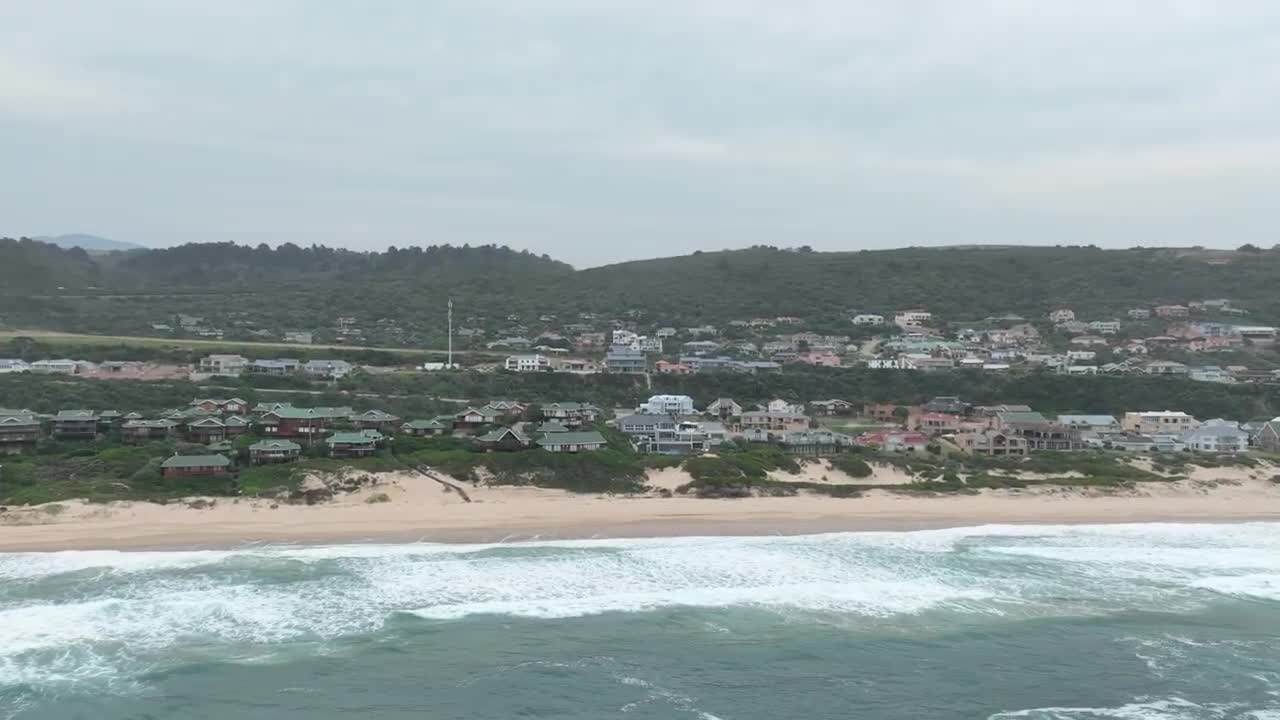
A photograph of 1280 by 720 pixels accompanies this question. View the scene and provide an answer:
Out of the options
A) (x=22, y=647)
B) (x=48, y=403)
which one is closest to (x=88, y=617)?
(x=22, y=647)

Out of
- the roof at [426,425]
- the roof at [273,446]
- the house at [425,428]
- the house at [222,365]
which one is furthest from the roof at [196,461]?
the house at [222,365]

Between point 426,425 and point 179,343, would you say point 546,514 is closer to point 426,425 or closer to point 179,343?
point 426,425

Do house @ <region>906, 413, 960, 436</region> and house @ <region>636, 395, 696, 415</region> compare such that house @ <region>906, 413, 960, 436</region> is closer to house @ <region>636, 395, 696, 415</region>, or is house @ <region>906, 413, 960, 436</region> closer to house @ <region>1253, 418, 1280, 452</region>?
house @ <region>636, 395, 696, 415</region>

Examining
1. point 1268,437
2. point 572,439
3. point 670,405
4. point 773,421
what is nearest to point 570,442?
point 572,439

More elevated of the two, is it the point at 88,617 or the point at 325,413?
the point at 325,413

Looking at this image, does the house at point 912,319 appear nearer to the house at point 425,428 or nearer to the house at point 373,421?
the house at point 425,428

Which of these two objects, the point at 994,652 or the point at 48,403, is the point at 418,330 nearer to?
the point at 48,403
